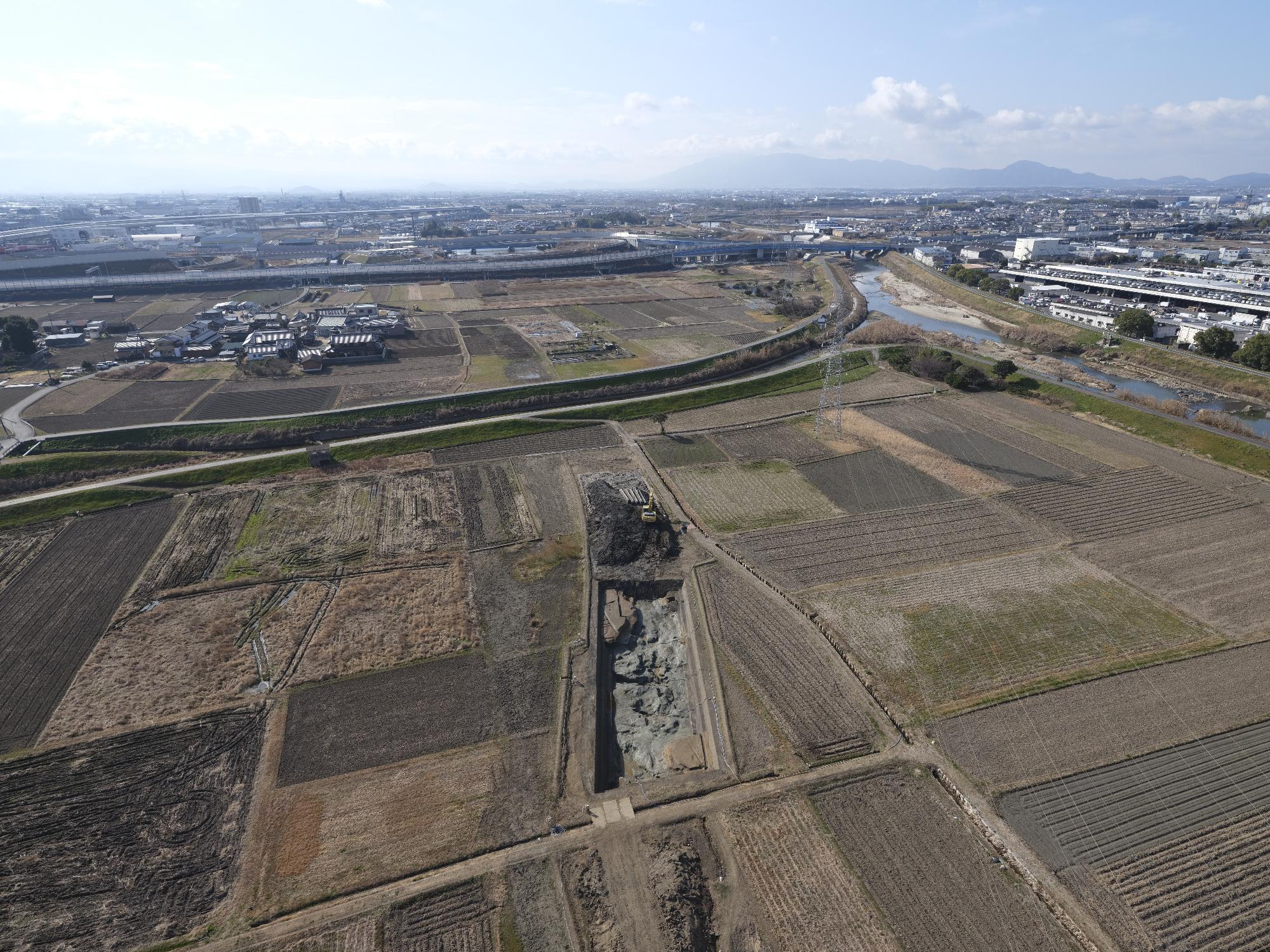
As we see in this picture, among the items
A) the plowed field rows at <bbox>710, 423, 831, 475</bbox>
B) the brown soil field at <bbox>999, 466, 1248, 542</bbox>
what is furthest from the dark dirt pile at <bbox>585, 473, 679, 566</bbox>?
the brown soil field at <bbox>999, 466, 1248, 542</bbox>

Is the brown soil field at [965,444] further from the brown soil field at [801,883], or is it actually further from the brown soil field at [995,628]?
the brown soil field at [801,883]

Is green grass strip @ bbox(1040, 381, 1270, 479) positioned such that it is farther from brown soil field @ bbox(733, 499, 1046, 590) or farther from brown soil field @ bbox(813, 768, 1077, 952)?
brown soil field @ bbox(813, 768, 1077, 952)

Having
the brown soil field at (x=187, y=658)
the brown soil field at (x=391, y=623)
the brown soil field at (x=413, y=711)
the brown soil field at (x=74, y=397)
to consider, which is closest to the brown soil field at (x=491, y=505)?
the brown soil field at (x=391, y=623)

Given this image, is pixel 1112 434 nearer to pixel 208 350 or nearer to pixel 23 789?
pixel 23 789

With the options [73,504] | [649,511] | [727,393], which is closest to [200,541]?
[73,504]

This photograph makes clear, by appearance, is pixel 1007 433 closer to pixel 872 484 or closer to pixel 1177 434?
pixel 1177 434

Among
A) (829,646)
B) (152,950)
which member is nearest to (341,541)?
(152,950)
